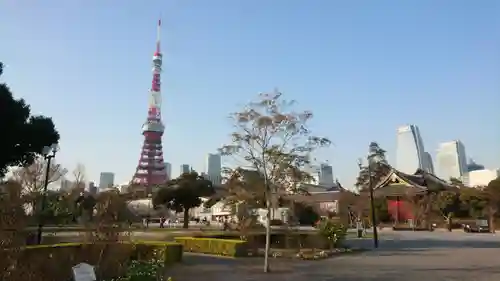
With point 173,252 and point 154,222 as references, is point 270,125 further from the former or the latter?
point 154,222

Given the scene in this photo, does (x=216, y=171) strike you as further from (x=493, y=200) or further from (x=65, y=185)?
(x=493, y=200)

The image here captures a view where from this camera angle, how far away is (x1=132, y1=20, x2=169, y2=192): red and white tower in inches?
4555

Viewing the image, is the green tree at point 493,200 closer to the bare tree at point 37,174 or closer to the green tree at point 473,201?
the green tree at point 473,201

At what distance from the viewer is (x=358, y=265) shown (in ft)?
57.1

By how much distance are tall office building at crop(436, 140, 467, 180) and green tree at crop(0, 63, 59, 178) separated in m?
163

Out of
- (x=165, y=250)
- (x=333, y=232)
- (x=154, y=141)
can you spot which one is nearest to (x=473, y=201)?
(x=333, y=232)

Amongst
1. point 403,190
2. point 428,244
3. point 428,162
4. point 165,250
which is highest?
point 428,162

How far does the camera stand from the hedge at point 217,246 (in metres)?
20.7

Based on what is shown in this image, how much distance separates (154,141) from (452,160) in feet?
358

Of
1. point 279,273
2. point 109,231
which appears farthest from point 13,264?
point 279,273

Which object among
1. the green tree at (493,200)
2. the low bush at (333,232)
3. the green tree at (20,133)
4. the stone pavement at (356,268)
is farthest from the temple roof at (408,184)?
the green tree at (20,133)

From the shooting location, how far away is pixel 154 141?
4697 inches

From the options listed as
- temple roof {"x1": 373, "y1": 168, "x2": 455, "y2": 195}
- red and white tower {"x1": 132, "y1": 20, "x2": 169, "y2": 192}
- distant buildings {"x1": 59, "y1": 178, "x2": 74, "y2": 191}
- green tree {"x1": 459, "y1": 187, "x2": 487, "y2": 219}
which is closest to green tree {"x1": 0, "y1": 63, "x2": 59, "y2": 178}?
distant buildings {"x1": 59, "y1": 178, "x2": 74, "y2": 191}

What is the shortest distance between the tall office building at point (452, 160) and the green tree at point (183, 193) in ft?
447
